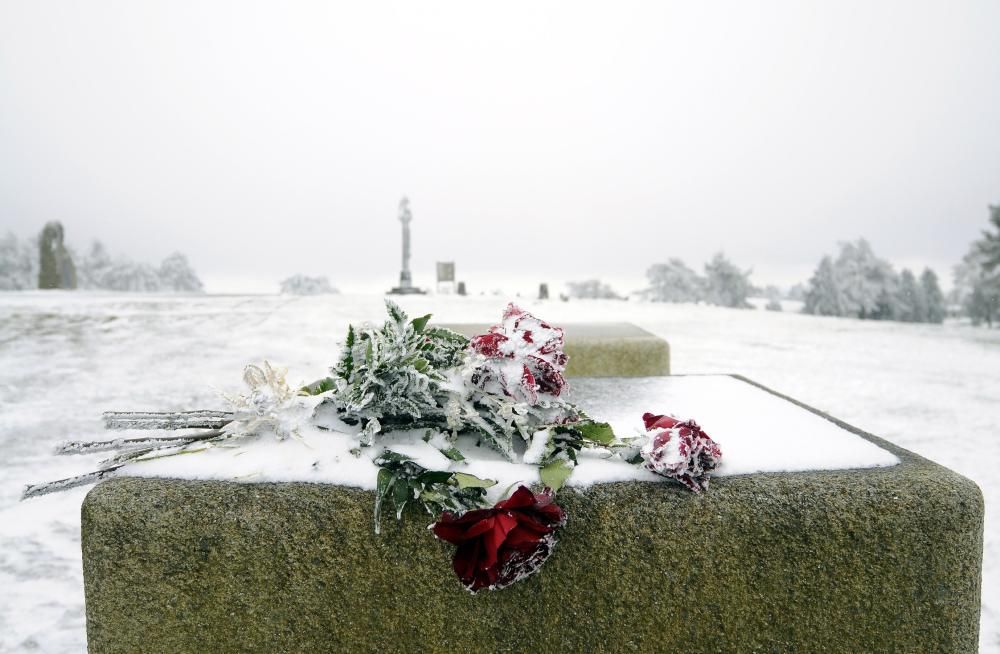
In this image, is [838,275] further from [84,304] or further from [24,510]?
[24,510]

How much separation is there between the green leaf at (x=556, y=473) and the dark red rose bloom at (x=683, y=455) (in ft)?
0.66

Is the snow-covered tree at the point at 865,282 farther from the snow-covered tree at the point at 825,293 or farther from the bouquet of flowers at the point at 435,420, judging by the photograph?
the bouquet of flowers at the point at 435,420

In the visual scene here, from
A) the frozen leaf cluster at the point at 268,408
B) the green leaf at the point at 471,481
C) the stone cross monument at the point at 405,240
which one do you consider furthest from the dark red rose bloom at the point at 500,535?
the stone cross monument at the point at 405,240

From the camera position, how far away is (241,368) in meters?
7.45

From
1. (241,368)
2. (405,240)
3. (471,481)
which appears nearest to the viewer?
(471,481)

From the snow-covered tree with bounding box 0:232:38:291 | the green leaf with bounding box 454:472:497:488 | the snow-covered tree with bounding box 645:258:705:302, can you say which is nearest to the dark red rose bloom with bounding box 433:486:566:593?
the green leaf with bounding box 454:472:497:488

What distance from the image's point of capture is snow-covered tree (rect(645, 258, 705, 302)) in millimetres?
30562

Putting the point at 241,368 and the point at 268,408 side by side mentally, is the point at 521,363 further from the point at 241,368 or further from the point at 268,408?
the point at 241,368

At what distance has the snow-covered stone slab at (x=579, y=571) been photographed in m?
1.42

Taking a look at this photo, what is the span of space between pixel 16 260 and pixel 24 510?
2522 centimetres

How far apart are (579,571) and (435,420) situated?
52 centimetres

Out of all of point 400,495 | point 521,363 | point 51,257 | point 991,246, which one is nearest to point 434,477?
point 400,495

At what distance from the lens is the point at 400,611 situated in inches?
57.2

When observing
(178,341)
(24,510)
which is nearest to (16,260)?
(178,341)
